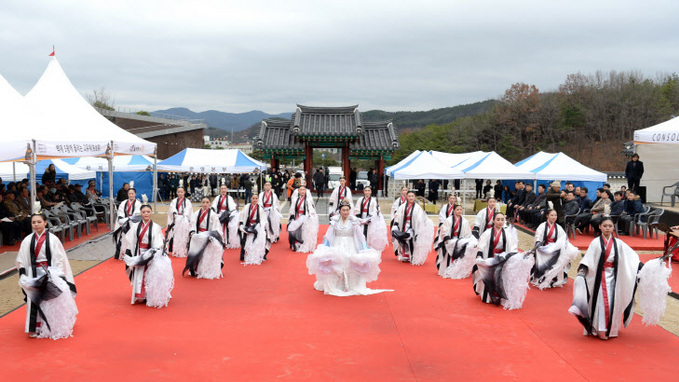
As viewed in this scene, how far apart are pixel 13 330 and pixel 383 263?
255 inches

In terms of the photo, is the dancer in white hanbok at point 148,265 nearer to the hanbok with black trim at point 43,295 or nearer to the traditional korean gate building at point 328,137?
the hanbok with black trim at point 43,295

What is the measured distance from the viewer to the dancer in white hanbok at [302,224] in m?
11.5

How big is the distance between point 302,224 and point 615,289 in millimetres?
6983

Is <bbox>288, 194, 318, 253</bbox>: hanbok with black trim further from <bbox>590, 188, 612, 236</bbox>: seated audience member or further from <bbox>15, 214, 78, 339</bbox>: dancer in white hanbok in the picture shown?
<bbox>590, 188, 612, 236</bbox>: seated audience member

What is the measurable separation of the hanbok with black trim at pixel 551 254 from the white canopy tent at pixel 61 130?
28.7 feet

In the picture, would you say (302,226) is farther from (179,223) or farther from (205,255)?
(205,255)

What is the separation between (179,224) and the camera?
36.2 feet

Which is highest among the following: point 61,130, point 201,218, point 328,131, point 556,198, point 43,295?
point 328,131

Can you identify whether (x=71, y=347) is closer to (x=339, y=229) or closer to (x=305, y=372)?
(x=305, y=372)

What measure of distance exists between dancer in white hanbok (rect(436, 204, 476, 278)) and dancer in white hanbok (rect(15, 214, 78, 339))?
587 cm

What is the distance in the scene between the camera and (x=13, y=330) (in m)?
6.10

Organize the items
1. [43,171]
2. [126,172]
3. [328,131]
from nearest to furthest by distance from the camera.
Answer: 1. [43,171]
2. [126,172]
3. [328,131]

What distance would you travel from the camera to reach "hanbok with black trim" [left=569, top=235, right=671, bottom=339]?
229 inches

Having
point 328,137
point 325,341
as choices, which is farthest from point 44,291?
point 328,137
